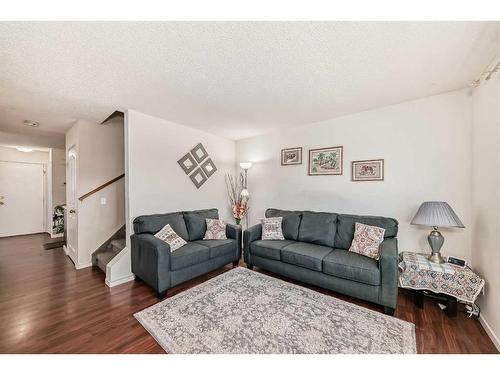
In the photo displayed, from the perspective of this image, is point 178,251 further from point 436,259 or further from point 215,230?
point 436,259

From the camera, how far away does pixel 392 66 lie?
1.86 m

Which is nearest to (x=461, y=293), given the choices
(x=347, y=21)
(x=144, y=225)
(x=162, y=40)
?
(x=347, y=21)

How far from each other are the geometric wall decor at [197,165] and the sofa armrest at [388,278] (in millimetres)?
3087

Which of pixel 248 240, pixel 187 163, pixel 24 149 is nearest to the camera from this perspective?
pixel 248 240

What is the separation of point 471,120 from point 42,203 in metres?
9.23

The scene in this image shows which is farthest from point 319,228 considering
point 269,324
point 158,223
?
point 158,223

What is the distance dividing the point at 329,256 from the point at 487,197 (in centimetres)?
156

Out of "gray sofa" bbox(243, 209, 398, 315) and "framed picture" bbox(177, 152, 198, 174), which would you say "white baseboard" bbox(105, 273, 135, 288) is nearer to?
"gray sofa" bbox(243, 209, 398, 315)

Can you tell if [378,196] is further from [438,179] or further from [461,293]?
[461,293]

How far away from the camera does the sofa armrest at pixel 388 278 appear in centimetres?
195

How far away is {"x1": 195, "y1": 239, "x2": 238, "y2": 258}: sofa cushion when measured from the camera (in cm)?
280

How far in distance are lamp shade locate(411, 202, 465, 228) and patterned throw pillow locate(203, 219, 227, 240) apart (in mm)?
2511

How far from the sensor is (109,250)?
11.3 ft

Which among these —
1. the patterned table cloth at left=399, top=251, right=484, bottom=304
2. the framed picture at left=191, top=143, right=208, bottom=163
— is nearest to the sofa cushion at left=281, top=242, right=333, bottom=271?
the patterned table cloth at left=399, top=251, right=484, bottom=304
